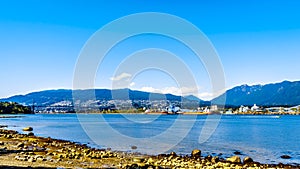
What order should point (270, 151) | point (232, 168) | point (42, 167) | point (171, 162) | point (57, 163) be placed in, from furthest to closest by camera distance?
1. point (270, 151)
2. point (171, 162)
3. point (232, 168)
4. point (57, 163)
5. point (42, 167)

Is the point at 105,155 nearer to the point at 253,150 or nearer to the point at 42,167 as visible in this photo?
the point at 42,167

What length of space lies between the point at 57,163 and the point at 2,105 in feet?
649

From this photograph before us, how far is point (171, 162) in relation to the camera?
79.4 ft

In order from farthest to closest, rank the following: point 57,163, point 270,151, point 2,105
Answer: point 2,105 < point 270,151 < point 57,163

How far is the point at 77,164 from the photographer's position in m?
20.7

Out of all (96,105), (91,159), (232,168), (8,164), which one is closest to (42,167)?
(8,164)

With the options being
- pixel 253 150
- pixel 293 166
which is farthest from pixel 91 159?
pixel 253 150

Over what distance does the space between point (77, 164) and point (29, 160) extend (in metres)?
3.12

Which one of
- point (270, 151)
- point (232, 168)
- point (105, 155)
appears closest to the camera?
point (232, 168)

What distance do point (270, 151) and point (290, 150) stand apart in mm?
3060

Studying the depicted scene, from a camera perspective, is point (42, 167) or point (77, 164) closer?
point (42, 167)

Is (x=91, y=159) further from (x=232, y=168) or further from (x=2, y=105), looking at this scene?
(x=2, y=105)

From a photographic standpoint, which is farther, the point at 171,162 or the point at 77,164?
the point at 171,162

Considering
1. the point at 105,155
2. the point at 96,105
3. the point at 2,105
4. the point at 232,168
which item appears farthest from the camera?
the point at 2,105
